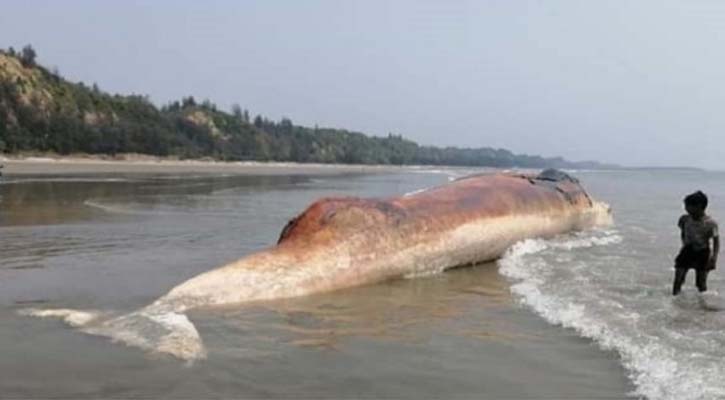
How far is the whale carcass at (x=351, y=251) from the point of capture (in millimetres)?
5867

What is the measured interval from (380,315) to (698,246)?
12.6ft

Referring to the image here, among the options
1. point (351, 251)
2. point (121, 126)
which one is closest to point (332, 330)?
point (351, 251)

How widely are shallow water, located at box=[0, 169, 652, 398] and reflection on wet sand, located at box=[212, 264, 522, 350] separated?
18 millimetres

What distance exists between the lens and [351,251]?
7.78m

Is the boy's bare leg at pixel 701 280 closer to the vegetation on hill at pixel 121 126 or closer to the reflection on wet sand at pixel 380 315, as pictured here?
the reflection on wet sand at pixel 380 315

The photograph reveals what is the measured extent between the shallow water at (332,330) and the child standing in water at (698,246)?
0.38 m

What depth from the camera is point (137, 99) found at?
96.9 meters

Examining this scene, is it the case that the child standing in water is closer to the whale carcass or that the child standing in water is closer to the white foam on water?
the white foam on water

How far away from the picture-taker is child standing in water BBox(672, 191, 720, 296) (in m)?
8.16

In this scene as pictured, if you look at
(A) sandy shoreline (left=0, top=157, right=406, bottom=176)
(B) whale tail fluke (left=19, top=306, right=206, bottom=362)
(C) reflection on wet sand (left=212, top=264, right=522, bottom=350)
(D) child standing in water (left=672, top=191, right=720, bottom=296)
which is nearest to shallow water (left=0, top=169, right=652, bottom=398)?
(C) reflection on wet sand (left=212, top=264, right=522, bottom=350)

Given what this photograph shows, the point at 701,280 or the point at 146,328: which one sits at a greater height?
the point at 701,280

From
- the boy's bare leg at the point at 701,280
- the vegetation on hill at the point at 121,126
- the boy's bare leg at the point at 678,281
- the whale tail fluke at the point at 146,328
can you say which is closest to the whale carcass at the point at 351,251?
the whale tail fluke at the point at 146,328

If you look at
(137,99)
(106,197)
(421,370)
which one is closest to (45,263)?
(421,370)

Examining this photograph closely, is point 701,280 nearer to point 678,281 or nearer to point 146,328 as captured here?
point 678,281
